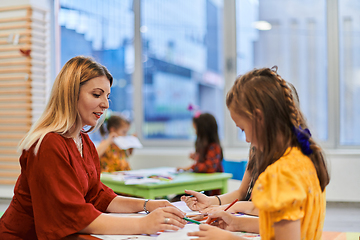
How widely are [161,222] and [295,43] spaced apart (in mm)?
4154

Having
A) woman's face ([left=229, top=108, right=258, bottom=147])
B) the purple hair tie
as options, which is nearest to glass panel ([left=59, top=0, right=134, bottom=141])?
woman's face ([left=229, top=108, right=258, bottom=147])

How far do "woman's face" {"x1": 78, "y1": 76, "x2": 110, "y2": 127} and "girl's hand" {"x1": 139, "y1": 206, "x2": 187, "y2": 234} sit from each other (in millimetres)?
473

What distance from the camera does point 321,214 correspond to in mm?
1028

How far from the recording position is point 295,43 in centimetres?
475

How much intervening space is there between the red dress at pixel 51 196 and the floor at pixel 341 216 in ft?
9.28

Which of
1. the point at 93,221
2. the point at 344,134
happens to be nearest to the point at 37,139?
the point at 93,221

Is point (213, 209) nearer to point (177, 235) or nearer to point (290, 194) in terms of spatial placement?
point (177, 235)

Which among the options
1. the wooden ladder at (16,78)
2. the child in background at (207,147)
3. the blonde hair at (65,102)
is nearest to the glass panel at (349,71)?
the child in background at (207,147)

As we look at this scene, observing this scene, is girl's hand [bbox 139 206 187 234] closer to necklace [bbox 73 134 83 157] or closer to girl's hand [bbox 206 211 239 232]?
girl's hand [bbox 206 211 239 232]

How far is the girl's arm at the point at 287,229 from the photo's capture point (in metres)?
0.90

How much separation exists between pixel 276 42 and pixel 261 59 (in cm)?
30

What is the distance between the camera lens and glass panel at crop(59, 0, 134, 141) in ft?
17.5

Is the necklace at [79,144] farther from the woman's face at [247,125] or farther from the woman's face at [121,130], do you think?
the woman's face at [121,130]

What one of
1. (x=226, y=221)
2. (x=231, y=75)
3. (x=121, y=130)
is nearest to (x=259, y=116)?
(x=226, y=221)
